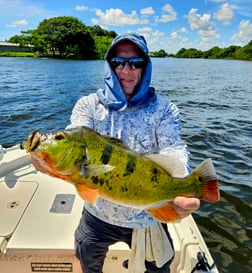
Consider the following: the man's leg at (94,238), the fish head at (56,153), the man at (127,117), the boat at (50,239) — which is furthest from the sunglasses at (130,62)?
the boat at (50,239)

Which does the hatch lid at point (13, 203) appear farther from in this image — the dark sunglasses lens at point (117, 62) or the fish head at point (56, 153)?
the dark sunglasses lens at point (117, 62)

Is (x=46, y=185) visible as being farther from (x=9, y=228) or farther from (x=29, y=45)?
(x=29, y=45)

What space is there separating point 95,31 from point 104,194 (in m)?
123

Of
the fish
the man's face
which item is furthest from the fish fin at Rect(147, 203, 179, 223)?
the man's face

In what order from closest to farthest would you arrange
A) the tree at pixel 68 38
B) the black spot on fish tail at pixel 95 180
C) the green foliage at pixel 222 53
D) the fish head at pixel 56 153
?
1. the fish head at pixel 56 153
2. the black spot on fish tail at pixel 95 180
3. the tree at pixel 68 38
4. the green foliage at pixel 222 53

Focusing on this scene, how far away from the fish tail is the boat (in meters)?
1.51

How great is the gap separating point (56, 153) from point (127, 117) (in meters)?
0.91

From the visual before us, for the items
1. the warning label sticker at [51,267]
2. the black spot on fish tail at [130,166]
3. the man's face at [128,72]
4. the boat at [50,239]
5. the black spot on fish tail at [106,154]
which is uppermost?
the man's face at [128,72]

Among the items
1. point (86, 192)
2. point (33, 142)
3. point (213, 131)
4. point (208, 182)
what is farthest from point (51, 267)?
point (213, 131)

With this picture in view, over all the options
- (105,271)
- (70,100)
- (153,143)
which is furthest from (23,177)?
(70,100)

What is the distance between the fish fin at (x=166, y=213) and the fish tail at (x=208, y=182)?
0.82ft

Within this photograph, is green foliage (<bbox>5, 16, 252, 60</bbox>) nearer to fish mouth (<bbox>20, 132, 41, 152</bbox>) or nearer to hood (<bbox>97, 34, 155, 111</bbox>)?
hood (<bbox>97, 34, 155, 111</bbox>)

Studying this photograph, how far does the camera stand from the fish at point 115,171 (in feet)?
6.11

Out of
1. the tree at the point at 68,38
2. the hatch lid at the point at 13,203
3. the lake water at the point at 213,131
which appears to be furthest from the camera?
the tree at the point at 68,38
